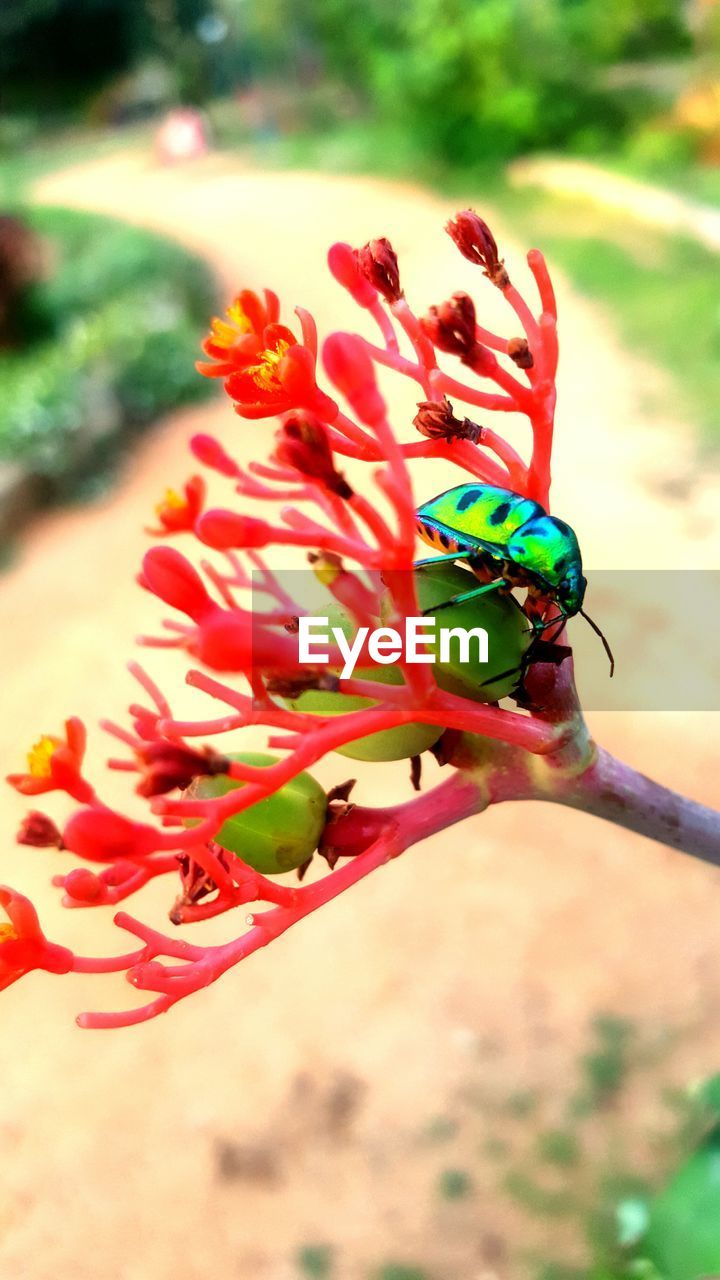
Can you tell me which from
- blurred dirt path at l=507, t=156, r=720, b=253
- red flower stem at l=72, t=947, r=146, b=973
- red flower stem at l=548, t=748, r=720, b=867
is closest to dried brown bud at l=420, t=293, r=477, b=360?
red flower stem at l=548, t=748, r=720, b=867

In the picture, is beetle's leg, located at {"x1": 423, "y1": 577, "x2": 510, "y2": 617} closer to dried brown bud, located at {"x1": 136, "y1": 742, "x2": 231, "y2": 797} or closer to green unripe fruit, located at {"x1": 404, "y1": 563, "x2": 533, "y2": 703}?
green unripe fruit, located at {"x1": 404, "y1": 563, "x2": 533, "y2": 703}

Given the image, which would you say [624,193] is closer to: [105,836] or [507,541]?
[507,541]

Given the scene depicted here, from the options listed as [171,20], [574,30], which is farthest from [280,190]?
[171,20]

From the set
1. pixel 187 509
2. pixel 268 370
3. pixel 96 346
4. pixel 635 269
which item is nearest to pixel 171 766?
pixel 187 509

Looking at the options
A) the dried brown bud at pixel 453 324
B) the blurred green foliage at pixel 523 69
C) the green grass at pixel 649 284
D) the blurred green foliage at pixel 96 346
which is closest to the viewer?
the dried brown bud at pixel 453 324

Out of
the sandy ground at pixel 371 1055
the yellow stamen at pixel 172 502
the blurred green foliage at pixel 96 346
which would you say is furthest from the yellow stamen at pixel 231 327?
the blurred green foliage at pixel 96 346

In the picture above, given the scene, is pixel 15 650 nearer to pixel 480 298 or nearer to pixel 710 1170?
pixel 710 1170

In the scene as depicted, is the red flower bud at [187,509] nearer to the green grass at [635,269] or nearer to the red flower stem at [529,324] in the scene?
the red flower stem at [529,324]
